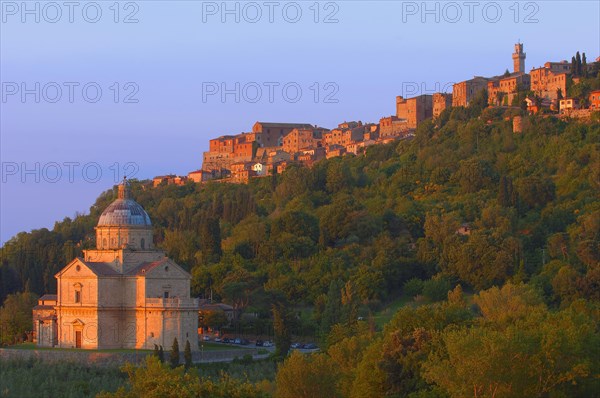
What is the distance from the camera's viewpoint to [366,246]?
80312mm

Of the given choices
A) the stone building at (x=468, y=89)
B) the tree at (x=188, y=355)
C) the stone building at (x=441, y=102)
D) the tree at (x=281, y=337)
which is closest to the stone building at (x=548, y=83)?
the stone building at (x=468, y=89)

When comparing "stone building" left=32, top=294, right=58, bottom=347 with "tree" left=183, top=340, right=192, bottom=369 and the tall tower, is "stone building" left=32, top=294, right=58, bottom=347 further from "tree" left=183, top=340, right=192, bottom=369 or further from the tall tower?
the tall tower

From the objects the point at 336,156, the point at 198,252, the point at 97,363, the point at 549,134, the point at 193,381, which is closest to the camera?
the point at 193,381

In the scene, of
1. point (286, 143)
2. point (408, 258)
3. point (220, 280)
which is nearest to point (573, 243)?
point (408, 258)

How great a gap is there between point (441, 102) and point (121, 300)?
194 feet

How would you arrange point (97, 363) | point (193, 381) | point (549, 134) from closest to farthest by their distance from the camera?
point (193, 381) < point (97, 363) < point (549, 134)

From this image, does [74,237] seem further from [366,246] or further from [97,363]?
[97,363]

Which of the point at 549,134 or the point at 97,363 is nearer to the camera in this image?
the point at 97,363

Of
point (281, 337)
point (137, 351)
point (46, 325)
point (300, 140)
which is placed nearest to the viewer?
point (281, 337)

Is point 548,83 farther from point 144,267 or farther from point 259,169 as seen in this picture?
point 144,267

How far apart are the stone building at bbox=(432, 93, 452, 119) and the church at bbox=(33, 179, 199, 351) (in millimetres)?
55861

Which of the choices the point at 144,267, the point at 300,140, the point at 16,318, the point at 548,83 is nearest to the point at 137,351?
the point at 144,267

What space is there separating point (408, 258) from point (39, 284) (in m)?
20.4

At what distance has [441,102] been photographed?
380ft
